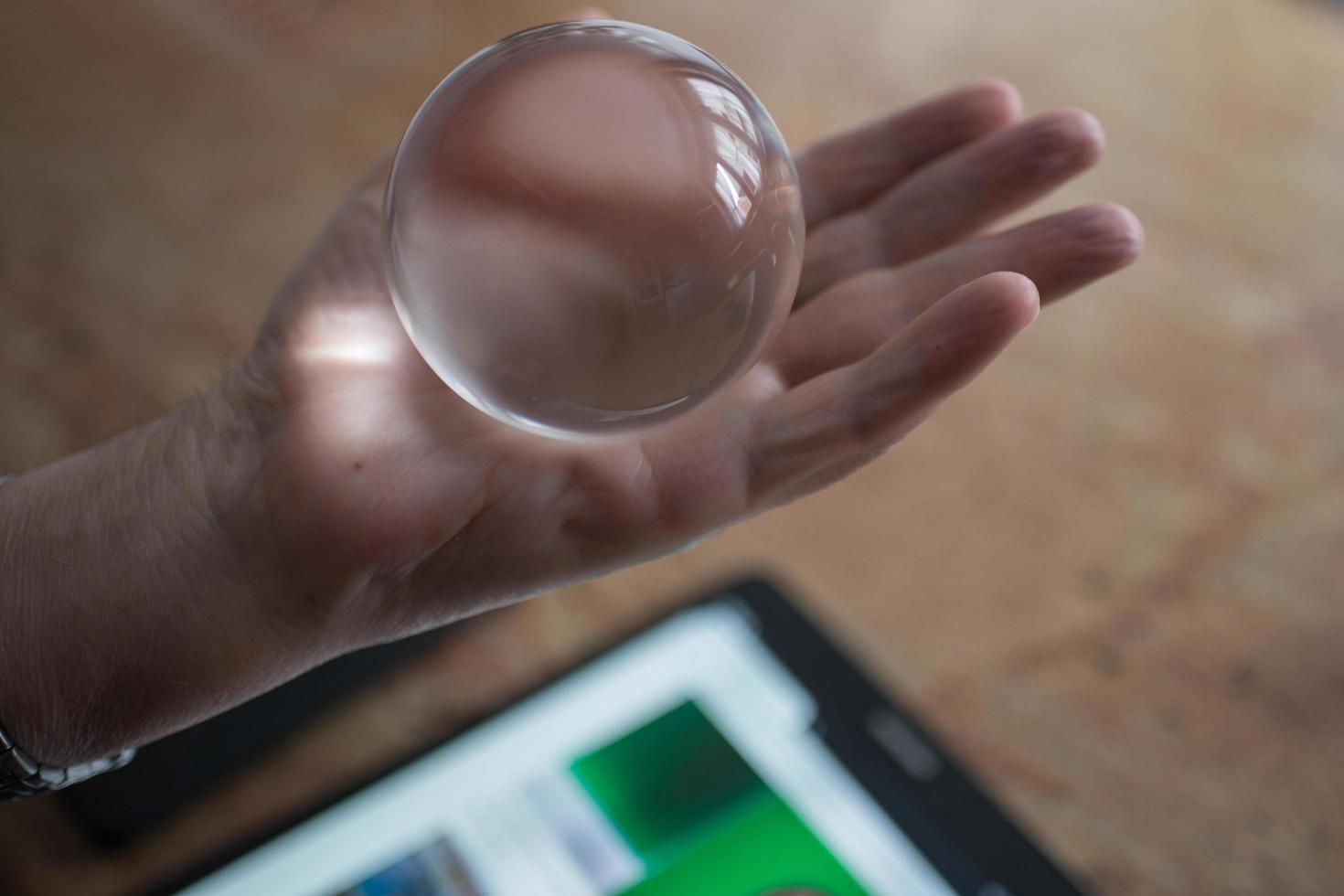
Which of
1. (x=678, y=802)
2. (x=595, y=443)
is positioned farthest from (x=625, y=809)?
(x=595, y=443)

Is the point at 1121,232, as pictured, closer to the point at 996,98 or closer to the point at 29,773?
the point at 996,98

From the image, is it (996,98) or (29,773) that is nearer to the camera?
(29,773)

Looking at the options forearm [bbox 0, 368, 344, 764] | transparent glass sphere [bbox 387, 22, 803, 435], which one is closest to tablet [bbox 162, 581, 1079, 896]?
forearm [bbox 0, 368, 344, 764]

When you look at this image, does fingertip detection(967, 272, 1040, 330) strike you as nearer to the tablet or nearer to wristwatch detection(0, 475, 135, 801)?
the tablet

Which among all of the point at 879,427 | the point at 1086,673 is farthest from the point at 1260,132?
the point at 879,427

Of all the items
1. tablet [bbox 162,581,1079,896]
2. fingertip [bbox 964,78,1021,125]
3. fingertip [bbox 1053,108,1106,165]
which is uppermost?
fingertip [bbox 964,78,1021,125]

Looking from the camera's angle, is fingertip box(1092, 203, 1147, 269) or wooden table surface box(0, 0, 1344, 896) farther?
wooden table surface box(0, 0, 1344, 896)

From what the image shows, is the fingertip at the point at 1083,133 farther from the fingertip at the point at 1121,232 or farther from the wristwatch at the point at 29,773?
the wristwatch at the point at 29,773
